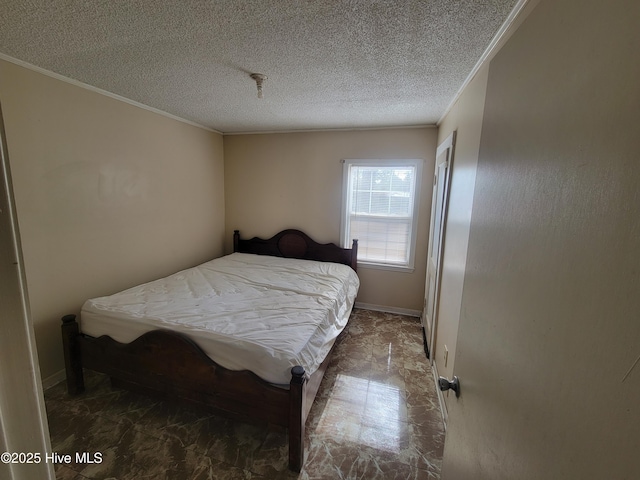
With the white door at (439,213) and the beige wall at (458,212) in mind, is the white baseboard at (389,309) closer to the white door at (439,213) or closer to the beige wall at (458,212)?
the white door at (439,213)

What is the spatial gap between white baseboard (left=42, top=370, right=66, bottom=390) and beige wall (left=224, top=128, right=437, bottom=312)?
2438mm

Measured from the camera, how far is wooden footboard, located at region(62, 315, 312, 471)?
1.53 metres

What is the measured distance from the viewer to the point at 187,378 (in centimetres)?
172

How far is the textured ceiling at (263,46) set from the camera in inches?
49.9

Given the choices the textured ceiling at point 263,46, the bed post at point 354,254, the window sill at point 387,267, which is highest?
the textured ceiling at point 263,46

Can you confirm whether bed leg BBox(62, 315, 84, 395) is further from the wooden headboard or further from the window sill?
the window sill

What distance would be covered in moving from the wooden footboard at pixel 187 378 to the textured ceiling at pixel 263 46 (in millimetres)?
1722

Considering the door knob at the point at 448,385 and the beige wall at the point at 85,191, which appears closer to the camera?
the door knob at the point at 448,385

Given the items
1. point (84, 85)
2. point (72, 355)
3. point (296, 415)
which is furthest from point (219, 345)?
point (84, 85)

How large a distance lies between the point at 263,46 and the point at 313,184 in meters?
2.19

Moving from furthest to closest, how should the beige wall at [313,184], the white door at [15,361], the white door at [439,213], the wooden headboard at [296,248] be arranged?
the wooden headboard at [296,248] → the beige wall at [313,184] → the white door at [439,213] → the white door at [15,361]

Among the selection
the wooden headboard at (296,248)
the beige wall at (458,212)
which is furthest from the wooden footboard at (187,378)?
the wooden headboard at (296,248)

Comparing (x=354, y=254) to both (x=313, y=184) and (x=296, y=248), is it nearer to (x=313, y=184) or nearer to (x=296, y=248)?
(x=296, y=248)

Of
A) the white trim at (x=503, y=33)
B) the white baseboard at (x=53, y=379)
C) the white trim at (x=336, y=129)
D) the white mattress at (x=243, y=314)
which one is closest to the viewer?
the white trim at (x=503, y=33)
